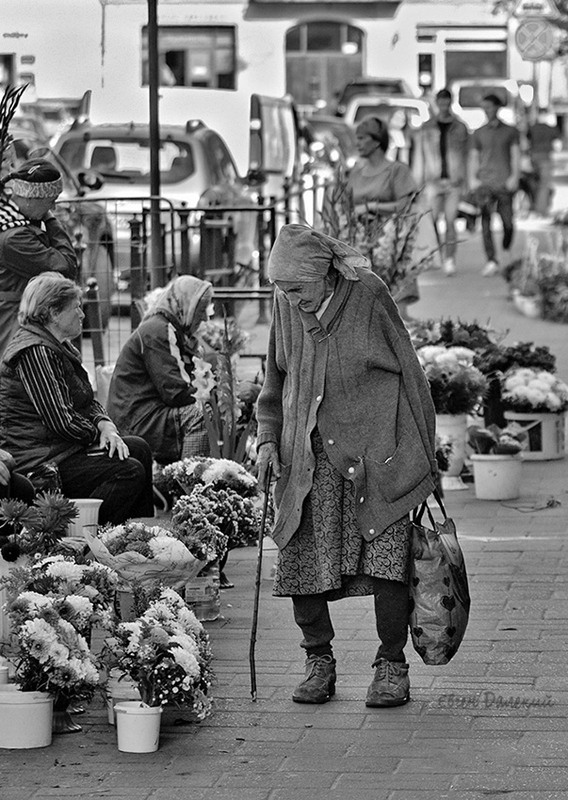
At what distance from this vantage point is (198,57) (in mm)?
27828

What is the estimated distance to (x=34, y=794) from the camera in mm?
4777

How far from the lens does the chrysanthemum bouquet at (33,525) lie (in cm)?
585

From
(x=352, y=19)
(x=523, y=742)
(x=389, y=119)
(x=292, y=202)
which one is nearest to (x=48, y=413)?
(x=523, y=742)

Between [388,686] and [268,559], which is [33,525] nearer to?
[388,686]

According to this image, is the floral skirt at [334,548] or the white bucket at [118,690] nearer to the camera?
the white bucket at [118,690]

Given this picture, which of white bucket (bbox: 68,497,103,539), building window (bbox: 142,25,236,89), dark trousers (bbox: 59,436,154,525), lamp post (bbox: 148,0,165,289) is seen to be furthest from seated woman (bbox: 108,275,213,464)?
building window (bbox: 142,25,236,89)

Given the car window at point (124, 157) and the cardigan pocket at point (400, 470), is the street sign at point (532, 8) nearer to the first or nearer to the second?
the car window at point (124, 157)

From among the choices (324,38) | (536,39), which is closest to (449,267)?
(536,39)

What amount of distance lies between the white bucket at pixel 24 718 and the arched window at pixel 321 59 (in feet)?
109

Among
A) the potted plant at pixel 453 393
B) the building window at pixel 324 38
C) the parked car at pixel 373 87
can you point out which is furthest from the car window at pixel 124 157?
the building window at pixel 324 38

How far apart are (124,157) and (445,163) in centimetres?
478

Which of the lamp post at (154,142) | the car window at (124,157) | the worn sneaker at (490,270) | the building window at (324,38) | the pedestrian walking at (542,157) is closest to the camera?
the lamp post at (154,142)

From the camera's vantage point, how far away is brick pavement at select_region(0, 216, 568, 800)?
4.80 meters

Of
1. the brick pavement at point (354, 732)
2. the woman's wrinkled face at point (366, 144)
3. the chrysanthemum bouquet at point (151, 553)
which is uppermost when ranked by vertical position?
the woman's wrinkled face at point (366, 144)
